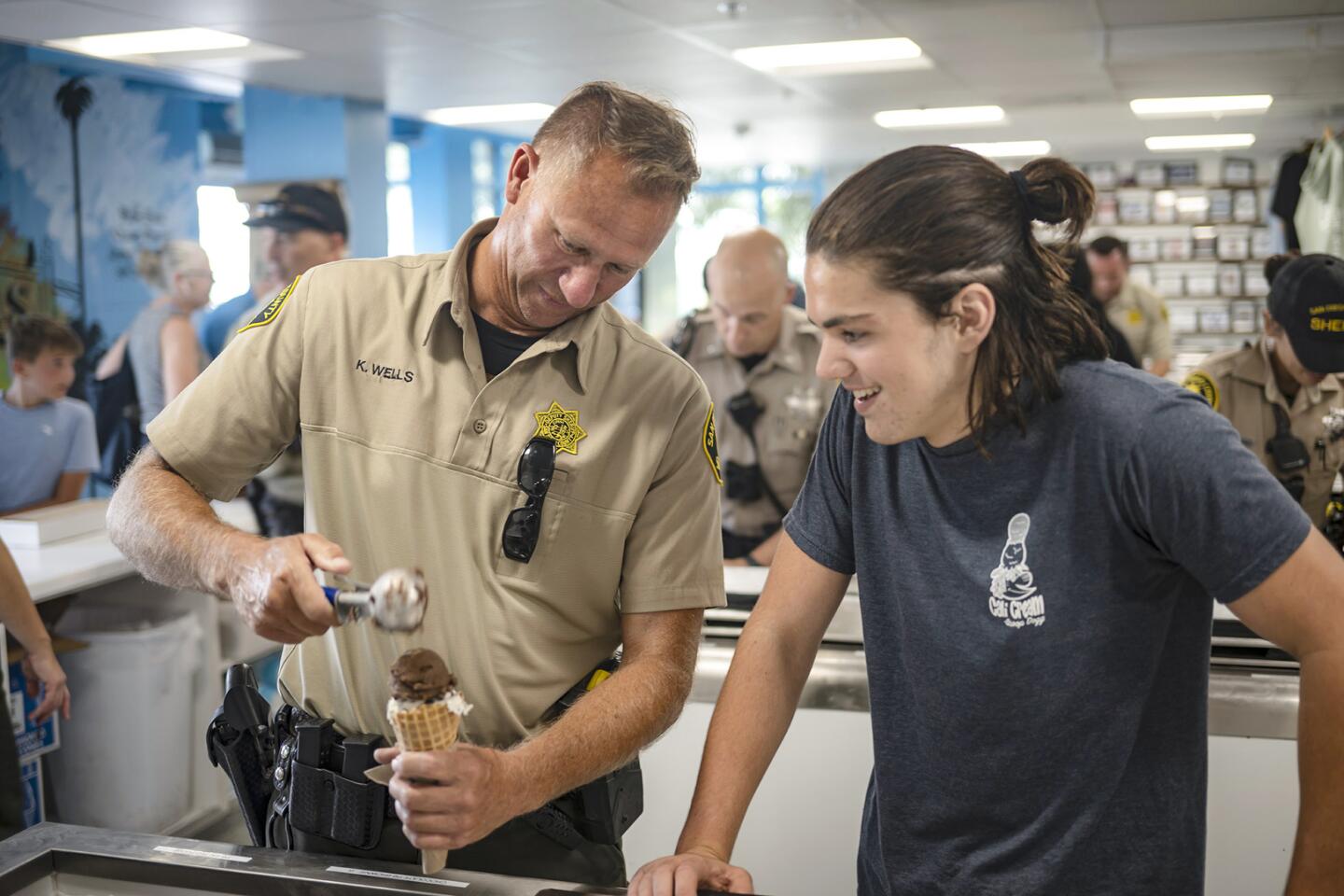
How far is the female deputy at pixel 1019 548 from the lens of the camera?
1284 mm

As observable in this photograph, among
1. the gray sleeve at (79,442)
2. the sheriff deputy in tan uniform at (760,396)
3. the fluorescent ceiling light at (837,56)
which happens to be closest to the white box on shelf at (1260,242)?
the fluorescent ceiling light at (837,56)

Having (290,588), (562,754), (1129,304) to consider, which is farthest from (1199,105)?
(290,588)

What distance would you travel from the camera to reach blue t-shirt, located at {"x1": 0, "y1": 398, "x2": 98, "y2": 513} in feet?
14.8

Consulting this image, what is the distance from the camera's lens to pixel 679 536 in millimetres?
1699

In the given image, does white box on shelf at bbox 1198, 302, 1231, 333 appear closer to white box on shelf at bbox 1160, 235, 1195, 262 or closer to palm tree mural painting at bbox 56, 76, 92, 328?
white box on shelf at bbox 1160, 235, 1195, 262

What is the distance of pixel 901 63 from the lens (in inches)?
288

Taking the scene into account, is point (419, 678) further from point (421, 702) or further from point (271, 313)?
point (271, 313)

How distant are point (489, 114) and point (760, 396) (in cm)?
668

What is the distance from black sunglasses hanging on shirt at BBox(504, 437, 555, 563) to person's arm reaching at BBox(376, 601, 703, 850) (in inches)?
8.0

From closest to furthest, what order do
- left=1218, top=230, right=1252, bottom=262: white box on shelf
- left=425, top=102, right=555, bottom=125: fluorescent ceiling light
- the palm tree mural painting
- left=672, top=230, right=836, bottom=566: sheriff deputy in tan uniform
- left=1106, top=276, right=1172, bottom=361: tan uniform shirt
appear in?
left=672, top=230, right=836, bottom=566: sheriff deputy in tan uniform
the palm tree mural painting
left=1106, top=276, right=1172, bottom=361: tan uniform shirt
left=425, top=102, right=555, bottom=125: fluorescent ceiling light
left=1218, top=230, right=1252, bottom=262: white box on shelf

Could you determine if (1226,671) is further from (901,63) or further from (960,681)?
(901,63)

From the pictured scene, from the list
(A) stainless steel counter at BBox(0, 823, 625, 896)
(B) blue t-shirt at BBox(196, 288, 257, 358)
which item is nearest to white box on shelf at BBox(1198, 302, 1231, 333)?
(B) blue t-shirt at BBox(196, 288, 257, 358)

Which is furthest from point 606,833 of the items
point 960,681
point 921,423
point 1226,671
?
point 1226,671

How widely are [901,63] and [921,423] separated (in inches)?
255
